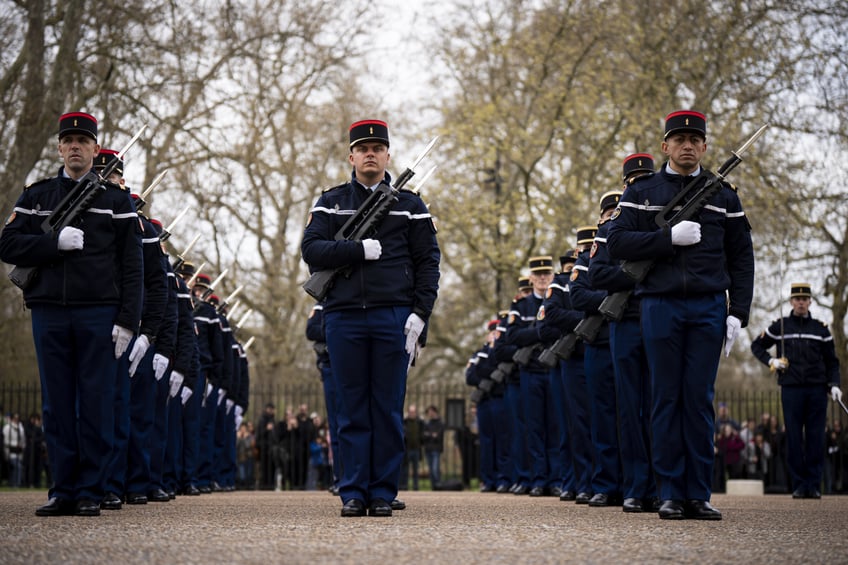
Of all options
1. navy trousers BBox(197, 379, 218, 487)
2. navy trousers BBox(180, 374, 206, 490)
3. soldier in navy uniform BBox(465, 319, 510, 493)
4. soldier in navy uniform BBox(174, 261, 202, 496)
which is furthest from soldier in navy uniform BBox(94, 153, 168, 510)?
soldier in navy uniform BBox(465, 319, 510, 493)

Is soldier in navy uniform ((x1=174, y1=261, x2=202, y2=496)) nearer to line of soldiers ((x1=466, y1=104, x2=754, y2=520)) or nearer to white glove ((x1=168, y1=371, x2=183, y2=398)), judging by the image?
white glove ((x1=168, y1=371, x2=183, y2=398))

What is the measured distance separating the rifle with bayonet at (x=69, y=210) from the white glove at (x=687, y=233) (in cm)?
400

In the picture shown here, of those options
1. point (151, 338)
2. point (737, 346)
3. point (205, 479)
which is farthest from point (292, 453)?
point (737, 346)

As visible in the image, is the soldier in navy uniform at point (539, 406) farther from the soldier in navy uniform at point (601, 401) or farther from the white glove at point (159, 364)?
the white glove at point (159, 364)

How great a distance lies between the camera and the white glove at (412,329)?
8789 mm

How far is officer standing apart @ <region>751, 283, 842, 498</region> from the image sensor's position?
1512 cm

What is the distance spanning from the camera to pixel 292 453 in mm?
24609


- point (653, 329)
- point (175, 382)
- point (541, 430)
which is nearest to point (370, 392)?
point (653, 329)

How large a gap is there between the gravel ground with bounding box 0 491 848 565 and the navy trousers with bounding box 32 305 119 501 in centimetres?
39

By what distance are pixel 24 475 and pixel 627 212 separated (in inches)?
736

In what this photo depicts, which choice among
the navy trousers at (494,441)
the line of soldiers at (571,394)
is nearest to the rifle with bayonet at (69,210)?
the line of soldiers at (571,394)

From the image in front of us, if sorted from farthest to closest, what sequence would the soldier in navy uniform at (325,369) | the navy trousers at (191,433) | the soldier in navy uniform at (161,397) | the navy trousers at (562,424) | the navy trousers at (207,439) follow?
1. the navy trousers at (207,439)
2. the navy trousers at (191,433)
3. the soldier in navy uniform at (325,369)
4. the navy trousers at (562,424)
5. the soldier in navy uniform at (161,397)

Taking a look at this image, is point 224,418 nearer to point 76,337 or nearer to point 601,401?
point 601,401

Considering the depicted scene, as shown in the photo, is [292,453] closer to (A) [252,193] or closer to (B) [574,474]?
(A) [252,193]
